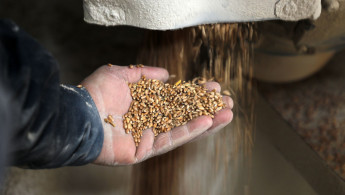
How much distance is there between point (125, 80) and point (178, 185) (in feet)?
2.17

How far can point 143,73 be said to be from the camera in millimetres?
1383

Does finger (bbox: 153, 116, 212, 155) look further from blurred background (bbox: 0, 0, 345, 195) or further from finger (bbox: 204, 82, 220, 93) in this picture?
blurred background (bbox: 0, 0, 345, 195)

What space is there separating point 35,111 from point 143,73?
56 cm

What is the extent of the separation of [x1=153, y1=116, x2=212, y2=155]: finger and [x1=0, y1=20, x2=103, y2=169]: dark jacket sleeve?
0.77 ft

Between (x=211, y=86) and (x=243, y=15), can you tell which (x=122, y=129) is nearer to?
(x=211, y=86)

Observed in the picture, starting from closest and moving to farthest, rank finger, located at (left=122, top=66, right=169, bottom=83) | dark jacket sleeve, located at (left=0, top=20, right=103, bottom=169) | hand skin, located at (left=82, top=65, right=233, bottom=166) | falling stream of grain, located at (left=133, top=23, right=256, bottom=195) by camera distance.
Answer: dark jacket sleeve, located at (left=0, top=20, right=103, bottom=169) → hand skin, located at (left=82, top=65, right=233, bottom=166) → finger, located at (left=122, top=66, right=169, bottom=83) → falling stream of grain, located at (left=133, top=23, right=256, bottom=195)

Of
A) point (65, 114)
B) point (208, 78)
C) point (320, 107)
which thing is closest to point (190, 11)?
point (208, 78)

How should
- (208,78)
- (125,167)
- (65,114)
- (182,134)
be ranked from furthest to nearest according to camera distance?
(125,167)
(208,78)
(182,134)
(65,114)

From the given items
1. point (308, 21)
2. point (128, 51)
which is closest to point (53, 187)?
point (128, 51)

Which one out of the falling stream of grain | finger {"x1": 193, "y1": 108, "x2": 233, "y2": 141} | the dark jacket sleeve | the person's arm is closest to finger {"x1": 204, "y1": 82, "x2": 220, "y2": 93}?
the person's arm

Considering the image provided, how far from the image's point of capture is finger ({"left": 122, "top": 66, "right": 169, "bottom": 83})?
135 centimetres

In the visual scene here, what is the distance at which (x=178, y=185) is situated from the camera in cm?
178

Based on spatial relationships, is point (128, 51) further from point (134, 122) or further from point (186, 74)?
point (134, 122)

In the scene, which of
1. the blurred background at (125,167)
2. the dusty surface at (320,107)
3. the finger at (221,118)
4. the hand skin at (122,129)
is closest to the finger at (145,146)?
the hand skin at (122,129)
